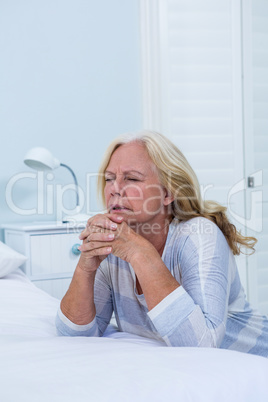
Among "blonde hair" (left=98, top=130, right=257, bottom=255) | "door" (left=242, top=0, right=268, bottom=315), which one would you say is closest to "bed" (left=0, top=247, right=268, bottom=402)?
"blonde hair" (left=98, top=130, right=257, bottom=255)

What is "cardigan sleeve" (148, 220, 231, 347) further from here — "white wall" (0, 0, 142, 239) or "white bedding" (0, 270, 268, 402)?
"white wall" (0, 0, 142, 239)

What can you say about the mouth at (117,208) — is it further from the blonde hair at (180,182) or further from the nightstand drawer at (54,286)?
the nightstand drawer at (54,286)

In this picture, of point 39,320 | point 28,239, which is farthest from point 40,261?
point 39,320

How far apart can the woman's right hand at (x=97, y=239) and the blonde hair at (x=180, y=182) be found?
183 millimetres

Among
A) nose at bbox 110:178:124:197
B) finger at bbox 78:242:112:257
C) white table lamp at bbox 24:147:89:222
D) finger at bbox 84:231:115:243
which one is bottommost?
finger at bbox 78:242:112:257

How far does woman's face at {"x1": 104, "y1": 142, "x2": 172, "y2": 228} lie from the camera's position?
1.18m

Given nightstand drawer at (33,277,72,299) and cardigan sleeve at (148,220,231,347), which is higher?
cardigan sleeve at (148,220,231,347)

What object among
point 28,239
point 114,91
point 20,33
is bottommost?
point 28,239

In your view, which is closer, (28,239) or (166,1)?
(28,239)

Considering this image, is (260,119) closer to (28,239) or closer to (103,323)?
(28,239)

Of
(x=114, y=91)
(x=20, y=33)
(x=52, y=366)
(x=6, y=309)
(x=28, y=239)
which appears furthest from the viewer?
(x=114, y=91)

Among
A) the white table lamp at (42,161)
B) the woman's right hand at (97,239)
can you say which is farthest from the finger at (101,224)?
the white table lamp at (42,161)

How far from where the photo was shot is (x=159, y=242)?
1.27 m

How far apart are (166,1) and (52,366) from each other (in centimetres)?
257
